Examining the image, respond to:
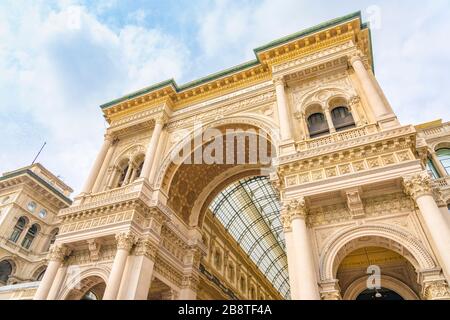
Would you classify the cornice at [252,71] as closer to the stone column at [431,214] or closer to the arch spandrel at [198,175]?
the arch spandrel at [198,175]

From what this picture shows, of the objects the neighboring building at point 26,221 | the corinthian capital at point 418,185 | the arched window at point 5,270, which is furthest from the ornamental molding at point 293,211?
the arched window at point 5,270

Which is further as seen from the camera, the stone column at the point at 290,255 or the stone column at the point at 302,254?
the stone column at the point at 290,255

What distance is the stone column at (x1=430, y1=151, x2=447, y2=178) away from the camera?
62.2 feet

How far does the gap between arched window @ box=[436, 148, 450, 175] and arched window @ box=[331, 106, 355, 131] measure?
9995 millimetres

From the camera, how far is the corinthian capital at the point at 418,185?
9.64 metres

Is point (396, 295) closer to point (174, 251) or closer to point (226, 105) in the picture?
point (174, 251)

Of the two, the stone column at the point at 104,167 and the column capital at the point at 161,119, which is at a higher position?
the column capital at the point at 161,119

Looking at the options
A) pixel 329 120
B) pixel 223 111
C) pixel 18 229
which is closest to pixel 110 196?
pixel 223 111

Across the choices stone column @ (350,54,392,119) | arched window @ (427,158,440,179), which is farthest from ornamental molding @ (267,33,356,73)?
arched window @ (427,158,440,179)

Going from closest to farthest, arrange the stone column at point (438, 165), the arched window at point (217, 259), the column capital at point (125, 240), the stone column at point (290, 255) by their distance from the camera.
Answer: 1. the stone column at point (290, 255)
2. the column capital at point (125, 240)
3. the stone column at point (438, 165)
4. the arched window at point (217, 259)

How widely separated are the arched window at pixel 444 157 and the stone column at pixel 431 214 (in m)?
12.3

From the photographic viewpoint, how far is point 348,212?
1116cm

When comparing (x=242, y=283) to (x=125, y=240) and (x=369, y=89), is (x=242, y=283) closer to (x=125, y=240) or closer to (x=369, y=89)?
(x=125, y=240)
